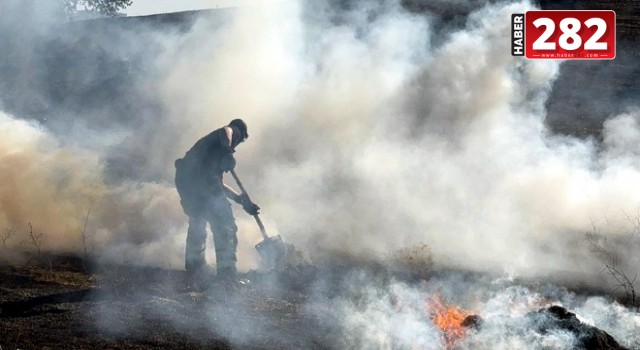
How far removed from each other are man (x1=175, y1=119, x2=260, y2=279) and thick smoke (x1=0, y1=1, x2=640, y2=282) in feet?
4.71

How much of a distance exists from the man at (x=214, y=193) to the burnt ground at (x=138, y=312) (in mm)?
516

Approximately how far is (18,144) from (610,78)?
686 inches

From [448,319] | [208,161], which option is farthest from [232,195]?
[448,319]

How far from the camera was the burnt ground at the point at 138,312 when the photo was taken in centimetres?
666

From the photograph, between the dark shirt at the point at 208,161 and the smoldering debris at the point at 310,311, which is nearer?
the smoldering debris at the point at 310,311

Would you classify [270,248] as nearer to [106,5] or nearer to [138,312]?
[138,312]

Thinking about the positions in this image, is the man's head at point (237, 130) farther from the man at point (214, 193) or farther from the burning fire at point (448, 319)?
the burning fire at point (448, 319)

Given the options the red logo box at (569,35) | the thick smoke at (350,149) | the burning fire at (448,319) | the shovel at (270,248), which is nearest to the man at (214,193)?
the shovel at (270,248)

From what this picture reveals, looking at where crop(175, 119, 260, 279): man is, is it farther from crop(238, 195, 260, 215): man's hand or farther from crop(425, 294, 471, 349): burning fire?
crop(425, 294, 471, 349): burning fire

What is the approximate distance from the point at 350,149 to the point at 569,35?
8216 millimetres

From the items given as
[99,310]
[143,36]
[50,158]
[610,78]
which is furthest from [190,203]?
[610,78]

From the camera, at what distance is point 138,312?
7434mm

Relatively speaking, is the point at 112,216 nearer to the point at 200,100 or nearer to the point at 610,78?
the point at 200,100

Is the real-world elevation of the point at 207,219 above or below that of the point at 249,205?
below
